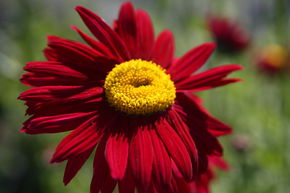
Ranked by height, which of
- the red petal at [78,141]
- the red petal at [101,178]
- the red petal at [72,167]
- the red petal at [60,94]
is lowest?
the red petal at [101,178]

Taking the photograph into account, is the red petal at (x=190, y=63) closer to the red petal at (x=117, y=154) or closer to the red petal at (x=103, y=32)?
the red petal at (x=103, y=32)

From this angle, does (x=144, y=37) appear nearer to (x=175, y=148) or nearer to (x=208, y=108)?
(x=175, y=148)

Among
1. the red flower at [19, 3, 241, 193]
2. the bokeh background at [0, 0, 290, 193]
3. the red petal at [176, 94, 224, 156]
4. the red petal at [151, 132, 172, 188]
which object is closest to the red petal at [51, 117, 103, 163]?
the red flower at [19, 3, 241, 193]

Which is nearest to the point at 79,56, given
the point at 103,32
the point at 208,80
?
the point at 103,32

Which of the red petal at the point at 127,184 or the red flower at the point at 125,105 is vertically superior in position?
the red flower at the point at 125,105

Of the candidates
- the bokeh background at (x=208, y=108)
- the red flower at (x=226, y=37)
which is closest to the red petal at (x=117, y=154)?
the bokeh background at (x=208, y=108)

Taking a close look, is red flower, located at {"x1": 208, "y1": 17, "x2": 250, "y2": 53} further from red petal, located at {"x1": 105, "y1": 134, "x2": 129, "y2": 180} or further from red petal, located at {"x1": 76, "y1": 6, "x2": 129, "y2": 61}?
red petal, located at {"x1": 105, "y1": 134, "x2": 129, "y2": 180}

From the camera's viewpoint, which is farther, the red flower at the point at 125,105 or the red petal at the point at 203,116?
the red petal at the point at 203,116
